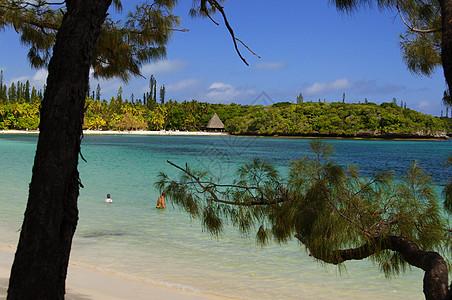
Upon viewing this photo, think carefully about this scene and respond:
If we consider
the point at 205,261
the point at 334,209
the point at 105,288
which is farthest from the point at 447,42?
the point at 205,261

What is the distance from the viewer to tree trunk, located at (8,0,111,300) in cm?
145

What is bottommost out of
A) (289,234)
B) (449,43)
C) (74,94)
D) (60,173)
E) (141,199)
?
(141,199)

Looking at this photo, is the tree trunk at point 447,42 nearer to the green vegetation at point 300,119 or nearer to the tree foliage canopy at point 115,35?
the tree foliage canopy at point 115,35

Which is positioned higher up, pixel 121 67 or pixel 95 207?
pixel 121 67

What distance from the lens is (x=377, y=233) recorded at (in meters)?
2.01

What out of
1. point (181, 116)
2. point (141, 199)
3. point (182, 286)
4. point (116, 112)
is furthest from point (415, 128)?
point (182, 286)

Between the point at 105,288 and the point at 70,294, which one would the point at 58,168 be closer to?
the point at 70,294

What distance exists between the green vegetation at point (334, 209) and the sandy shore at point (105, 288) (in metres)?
2.06

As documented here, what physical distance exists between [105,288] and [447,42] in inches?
158

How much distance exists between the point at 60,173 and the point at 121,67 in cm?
220

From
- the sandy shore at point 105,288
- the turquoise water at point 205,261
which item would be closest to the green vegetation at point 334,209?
the turquoise water at point 205,261

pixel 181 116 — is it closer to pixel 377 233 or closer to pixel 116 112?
pixel 116 112

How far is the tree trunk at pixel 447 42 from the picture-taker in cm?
133

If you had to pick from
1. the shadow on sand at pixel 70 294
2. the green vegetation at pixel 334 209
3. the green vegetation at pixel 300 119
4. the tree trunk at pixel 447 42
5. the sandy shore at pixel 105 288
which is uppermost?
the green vegetation at pixel 300 119
